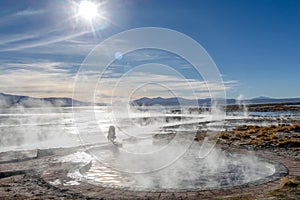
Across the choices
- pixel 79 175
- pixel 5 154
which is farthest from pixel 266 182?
pixel 5 154

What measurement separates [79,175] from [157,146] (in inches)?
330

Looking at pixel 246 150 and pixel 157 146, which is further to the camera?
pixel 157 146

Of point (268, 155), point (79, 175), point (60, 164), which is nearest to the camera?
point (79, 175)

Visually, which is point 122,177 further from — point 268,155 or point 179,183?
point 268,155

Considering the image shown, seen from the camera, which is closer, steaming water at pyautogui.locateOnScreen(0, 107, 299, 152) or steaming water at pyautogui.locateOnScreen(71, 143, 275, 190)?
steaming water at pyautogui.locateOnScreen(71, 143, 275, 190)

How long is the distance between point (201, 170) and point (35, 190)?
18.5ft

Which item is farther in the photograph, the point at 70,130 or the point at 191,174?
the point at 70,130

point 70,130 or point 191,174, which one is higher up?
point 70,130

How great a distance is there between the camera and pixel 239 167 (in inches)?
455

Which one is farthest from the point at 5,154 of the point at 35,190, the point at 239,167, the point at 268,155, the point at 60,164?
the point at 268,155

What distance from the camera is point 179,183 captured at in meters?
9.58

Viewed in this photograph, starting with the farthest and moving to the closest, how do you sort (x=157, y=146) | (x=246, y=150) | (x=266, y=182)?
(x=157, y=146), (x=246, y=150), (x=266, y=182)

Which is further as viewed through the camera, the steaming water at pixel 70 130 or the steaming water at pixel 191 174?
the steaming water at pixel 70 130

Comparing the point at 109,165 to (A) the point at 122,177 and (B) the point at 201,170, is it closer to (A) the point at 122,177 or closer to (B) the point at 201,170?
(A) the point at 122,177
